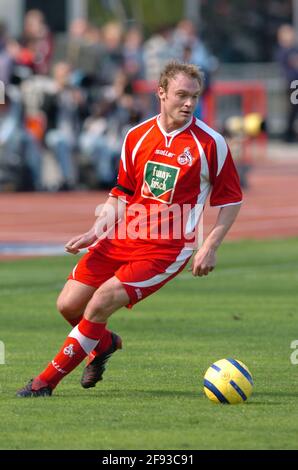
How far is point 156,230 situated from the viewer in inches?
341

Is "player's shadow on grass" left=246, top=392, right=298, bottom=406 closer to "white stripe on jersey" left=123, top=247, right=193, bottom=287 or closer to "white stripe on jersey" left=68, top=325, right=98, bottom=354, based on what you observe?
"white stripe on jersey" left=123, top=247, right=193, bottom=287

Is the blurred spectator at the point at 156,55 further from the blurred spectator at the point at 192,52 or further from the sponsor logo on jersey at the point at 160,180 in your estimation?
the sponsor logo on jersey at the point at 160,180

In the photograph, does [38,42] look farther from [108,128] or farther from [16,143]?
[16,143]

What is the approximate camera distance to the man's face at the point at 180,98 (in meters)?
8.40

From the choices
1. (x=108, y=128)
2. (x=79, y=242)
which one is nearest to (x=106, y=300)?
(x=79, y=242)

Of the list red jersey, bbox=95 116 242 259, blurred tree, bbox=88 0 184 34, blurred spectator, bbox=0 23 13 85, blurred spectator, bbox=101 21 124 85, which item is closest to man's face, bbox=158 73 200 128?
red jersey, bbox=95 116 242 259

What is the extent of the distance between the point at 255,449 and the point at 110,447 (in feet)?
2.49

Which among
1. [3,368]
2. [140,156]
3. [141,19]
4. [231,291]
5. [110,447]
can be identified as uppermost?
[140,156]

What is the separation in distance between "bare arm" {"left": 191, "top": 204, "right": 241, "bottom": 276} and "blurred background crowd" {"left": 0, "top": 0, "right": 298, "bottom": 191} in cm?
1250

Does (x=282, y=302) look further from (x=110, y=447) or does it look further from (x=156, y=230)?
(x=110, y=447)

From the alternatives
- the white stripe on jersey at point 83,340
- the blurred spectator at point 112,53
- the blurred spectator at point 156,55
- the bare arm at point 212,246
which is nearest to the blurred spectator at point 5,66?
the blurred spectator at point 112,53

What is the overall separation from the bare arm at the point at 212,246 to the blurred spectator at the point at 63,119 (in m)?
15.6

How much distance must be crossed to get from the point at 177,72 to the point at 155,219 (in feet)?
3.11
